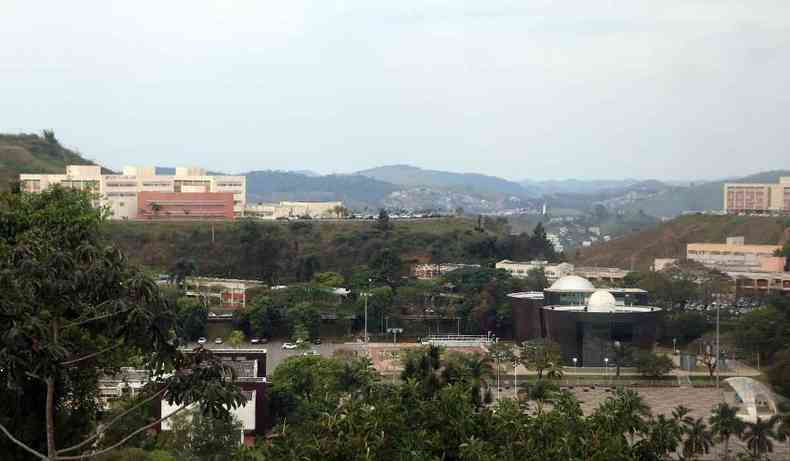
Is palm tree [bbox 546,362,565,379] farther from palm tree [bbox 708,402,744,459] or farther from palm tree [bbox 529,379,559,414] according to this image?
palm tree [bbox 708,402,744,459]

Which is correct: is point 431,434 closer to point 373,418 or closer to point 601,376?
point 373,418

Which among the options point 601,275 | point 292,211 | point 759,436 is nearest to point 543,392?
point 759,436

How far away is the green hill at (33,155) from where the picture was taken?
6281cm

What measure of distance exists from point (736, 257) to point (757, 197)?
1017 inches

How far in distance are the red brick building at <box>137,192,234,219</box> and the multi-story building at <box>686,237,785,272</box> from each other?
2875 cm

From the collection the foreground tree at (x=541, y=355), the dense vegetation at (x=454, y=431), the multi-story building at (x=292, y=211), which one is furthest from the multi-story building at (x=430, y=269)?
the dense vegetation at (x=454, y=431)

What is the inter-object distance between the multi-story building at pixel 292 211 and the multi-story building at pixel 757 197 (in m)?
32.0

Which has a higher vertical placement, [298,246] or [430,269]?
[298,246]

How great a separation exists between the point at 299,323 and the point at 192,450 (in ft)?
71.3

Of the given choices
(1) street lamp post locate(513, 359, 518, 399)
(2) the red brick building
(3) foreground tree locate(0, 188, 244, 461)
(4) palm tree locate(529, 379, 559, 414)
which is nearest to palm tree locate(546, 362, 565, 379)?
(1) street lamp post locate(513, 359, 518, 399)

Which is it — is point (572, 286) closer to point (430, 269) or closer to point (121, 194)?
point (430, 269)

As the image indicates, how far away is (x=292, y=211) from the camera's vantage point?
234 feet

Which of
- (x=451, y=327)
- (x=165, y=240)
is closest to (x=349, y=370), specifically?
(x=451, y=327)

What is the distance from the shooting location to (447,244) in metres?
56.3
